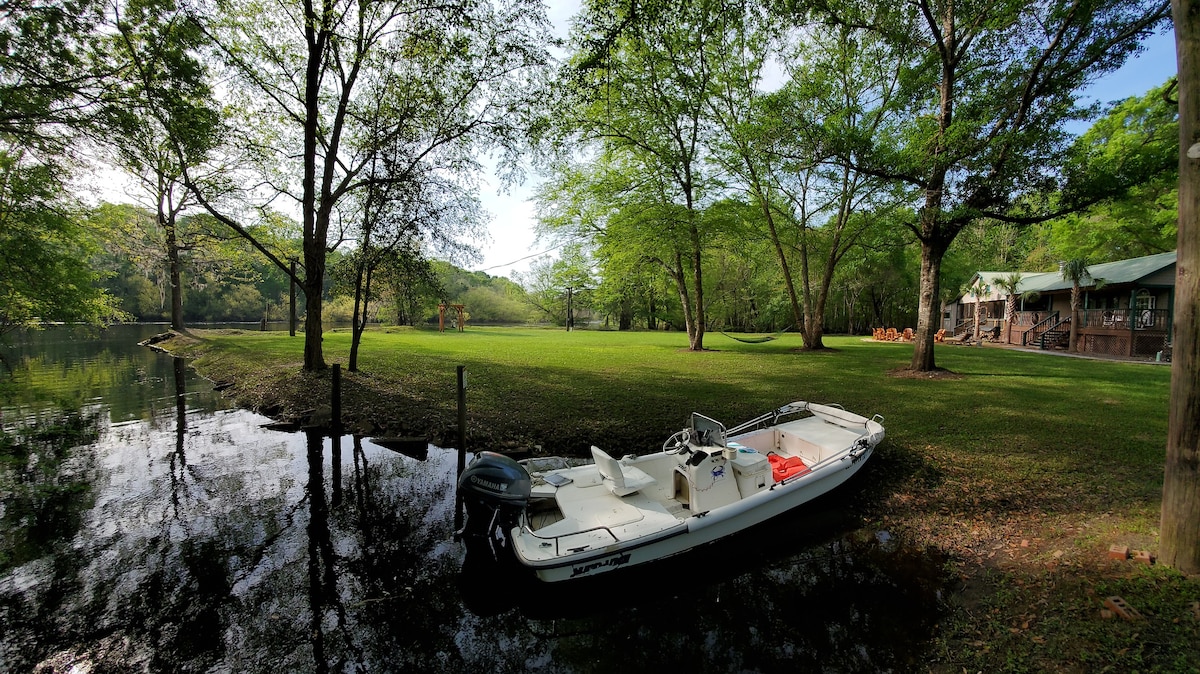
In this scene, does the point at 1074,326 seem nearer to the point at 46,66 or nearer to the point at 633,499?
the point at 633,499

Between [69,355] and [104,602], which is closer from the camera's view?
[104,602]

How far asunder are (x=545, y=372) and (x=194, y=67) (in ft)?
38.0

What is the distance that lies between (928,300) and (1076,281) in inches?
532

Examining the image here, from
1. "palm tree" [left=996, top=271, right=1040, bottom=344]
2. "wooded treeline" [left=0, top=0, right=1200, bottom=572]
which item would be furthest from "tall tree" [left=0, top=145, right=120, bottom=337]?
"palm tree" [left=996, top=271, right=1040, bottom=344]

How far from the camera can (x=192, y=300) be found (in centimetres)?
5962

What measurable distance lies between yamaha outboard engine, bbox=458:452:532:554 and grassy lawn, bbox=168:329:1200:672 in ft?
10.0

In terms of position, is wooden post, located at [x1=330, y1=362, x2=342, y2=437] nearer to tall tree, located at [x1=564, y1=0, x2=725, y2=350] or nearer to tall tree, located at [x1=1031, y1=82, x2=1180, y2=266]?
tall tree, located at [x1=564, y1=0, x2=725, y2=350]

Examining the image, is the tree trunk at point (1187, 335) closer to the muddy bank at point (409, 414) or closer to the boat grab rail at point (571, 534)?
the boat grab rail at point (571, 534)

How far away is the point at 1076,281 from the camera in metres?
19.7

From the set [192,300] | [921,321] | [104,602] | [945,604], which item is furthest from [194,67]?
[192,300]

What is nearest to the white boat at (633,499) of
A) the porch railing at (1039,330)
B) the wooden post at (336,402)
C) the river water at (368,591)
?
the river water at (368,591)

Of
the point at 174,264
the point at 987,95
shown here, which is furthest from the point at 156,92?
the point at 174,264

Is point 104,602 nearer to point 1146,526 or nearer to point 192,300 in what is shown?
point 1146,526

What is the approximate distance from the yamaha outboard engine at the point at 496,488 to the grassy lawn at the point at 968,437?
3059 mm
